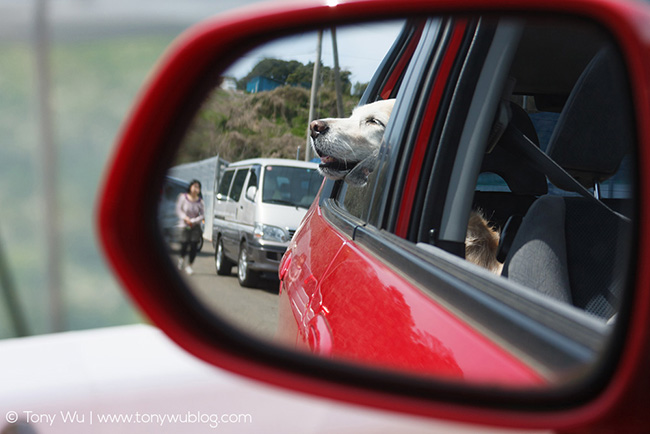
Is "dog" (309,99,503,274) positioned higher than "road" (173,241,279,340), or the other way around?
"dog" (309,99,503,274)

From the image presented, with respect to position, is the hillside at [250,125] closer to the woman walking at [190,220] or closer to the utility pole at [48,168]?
the woman walking at [190,220]

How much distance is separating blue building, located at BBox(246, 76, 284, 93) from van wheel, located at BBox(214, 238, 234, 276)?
0.37 meters

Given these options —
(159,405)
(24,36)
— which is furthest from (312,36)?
(24,36)

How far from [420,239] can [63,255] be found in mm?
7568

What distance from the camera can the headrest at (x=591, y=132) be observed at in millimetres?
1351

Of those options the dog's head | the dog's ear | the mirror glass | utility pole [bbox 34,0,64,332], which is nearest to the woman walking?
the mirror glass

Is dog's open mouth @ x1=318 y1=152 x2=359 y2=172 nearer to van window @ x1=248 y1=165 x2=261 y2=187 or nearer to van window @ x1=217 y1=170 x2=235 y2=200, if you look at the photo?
van window @ x1=248 y1=165 x2=261 y2=187

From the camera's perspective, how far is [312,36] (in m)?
1.44

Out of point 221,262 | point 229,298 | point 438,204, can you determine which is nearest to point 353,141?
point 438,204

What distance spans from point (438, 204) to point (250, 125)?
505 millimetres

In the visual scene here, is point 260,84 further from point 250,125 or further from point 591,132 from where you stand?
point 591,132

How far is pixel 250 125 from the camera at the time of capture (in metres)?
1.66

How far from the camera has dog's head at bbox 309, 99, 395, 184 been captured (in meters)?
2.53

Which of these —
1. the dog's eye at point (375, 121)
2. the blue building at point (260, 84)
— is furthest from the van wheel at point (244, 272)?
the dog's eye at point (375, 121)
